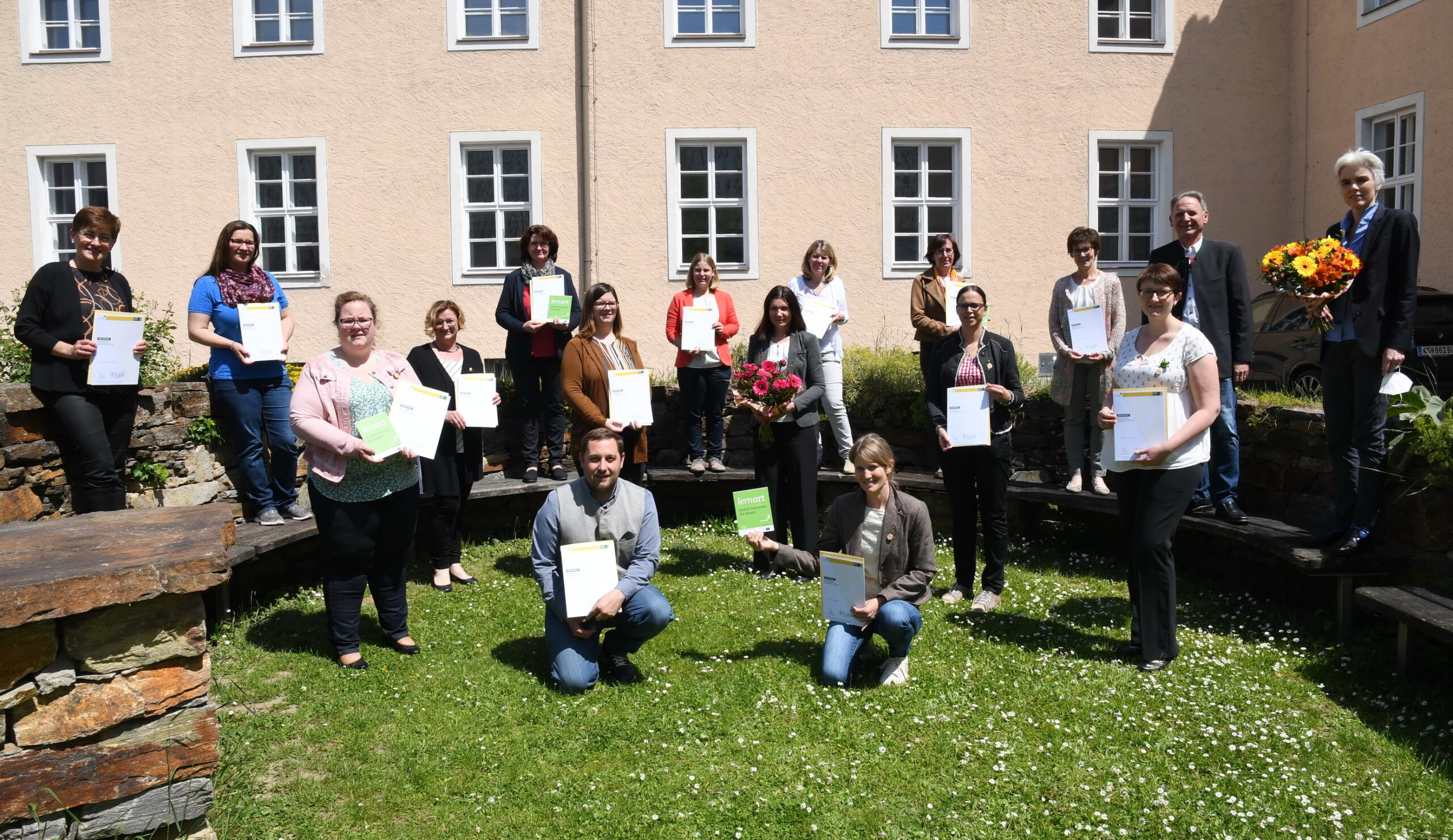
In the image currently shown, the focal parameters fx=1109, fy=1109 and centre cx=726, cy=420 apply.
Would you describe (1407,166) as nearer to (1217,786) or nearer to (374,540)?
(1217,786)

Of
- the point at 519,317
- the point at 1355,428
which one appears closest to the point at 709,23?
the point at 519,317

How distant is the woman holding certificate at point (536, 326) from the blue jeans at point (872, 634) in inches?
143

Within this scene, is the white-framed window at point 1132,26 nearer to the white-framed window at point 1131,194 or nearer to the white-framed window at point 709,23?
the white-framed window at point 1131,194

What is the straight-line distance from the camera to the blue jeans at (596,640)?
18.1ft

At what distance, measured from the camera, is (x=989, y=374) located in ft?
22.8

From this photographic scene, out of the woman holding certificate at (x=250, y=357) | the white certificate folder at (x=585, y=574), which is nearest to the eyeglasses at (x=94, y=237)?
the woman holding certificate at (x=250, y=357)

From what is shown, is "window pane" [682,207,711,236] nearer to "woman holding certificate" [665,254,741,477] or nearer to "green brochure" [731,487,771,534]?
"woman holding certificate" [665,254,741,477]

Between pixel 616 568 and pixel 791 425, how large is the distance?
88.7 inches

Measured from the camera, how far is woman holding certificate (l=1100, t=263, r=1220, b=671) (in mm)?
5480

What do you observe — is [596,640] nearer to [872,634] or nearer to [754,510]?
[754,510]

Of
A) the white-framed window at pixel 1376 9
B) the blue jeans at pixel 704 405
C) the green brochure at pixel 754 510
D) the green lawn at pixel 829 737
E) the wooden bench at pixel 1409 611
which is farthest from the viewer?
the white-framed window at pixel 1376 9

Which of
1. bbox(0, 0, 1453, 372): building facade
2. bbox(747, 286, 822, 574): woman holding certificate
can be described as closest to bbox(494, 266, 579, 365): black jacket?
bbox(747, 286, 822, 574): woman holding certificate

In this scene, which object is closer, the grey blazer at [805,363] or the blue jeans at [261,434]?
the blue jeans at [261,434]

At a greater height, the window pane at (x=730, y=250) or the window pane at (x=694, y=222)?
the window pane at (x=694, y=222)
